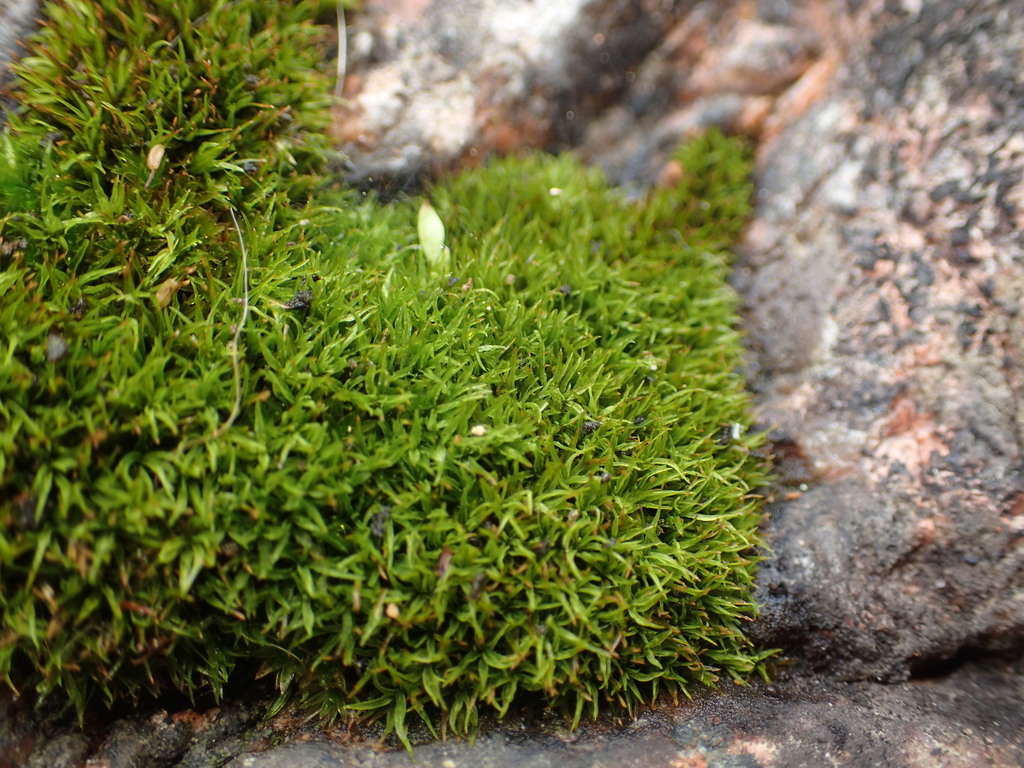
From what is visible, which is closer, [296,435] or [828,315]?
[296,435]

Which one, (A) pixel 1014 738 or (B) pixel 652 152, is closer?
(A) pixel 1014 738

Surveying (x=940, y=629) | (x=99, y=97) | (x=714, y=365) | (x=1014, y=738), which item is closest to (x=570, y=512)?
(x=714, y=365)

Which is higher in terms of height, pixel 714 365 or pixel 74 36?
pixel 74 36

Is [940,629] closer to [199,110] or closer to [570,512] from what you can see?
[570,512]

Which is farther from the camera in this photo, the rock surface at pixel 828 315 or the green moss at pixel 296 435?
the rock surface at pixel 828 315

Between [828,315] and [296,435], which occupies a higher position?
[828,315]
